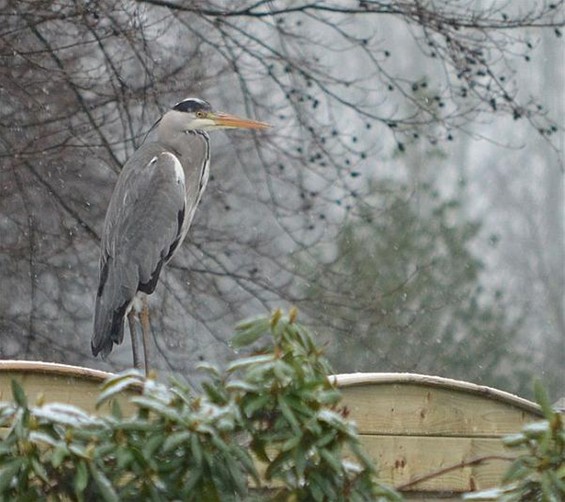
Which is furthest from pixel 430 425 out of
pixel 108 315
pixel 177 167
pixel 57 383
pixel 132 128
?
pixel 132 128

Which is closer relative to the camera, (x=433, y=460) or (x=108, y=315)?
(x=433, y=460)

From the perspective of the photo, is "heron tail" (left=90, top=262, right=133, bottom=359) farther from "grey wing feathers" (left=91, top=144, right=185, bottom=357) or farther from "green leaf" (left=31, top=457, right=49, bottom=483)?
"green leaf" (left=31, top=457, right=49, bottom=483)

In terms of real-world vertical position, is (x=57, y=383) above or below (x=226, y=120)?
below

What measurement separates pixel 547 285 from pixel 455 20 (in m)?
13.7

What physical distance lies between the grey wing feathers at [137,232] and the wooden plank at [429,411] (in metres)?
2.08

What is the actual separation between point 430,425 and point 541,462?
1.29 m

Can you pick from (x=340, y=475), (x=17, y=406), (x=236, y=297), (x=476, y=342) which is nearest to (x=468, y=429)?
(x=340, y=475)

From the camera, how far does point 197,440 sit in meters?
2.00

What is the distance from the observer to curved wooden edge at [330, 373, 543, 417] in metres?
Answer: 3.34

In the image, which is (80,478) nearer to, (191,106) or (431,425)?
→ (431,425)

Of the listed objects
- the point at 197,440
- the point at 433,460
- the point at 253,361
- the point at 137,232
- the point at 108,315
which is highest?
the point at 137,232

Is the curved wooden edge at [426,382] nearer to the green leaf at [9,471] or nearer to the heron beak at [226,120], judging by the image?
the green leaf at [9,471]

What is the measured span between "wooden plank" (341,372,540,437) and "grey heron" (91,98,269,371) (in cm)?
197

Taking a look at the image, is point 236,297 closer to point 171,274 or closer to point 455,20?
point 171,274
